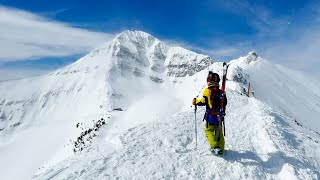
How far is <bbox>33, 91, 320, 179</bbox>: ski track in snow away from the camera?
10.5 metres

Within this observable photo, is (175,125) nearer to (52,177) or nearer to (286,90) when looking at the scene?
(52,177)

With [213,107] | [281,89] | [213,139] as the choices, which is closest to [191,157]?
[213,139]

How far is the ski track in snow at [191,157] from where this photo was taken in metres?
10.5

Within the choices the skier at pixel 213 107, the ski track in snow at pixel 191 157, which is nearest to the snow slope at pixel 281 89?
the ski track in snow at pixel 191 157

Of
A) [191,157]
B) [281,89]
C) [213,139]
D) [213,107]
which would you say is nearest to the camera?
[191,157]

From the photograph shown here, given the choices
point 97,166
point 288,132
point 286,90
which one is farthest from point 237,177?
point 286,90

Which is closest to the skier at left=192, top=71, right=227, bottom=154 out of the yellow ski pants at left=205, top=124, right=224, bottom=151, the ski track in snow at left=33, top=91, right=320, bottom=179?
the yellow ski pants at left=205, top=124, right=224, bottom=151

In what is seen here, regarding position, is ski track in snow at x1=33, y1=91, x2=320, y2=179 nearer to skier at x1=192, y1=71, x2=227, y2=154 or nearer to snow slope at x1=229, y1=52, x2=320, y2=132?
skier at x1=192, y1=71, x2=227, y2=154

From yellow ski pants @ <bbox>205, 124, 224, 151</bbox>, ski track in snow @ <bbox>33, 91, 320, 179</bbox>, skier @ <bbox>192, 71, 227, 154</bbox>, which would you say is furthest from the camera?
skier @ <bbox>192, 71, 227, 154</bbox>

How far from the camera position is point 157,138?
44.9ft

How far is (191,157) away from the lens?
1166 cm

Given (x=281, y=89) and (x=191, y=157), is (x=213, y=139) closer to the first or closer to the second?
(x=191, y=157)

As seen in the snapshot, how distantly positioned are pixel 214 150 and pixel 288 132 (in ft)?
17.6

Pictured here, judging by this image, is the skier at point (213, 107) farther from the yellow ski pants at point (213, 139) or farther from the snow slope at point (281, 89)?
the snow slope at point (281, 89)
